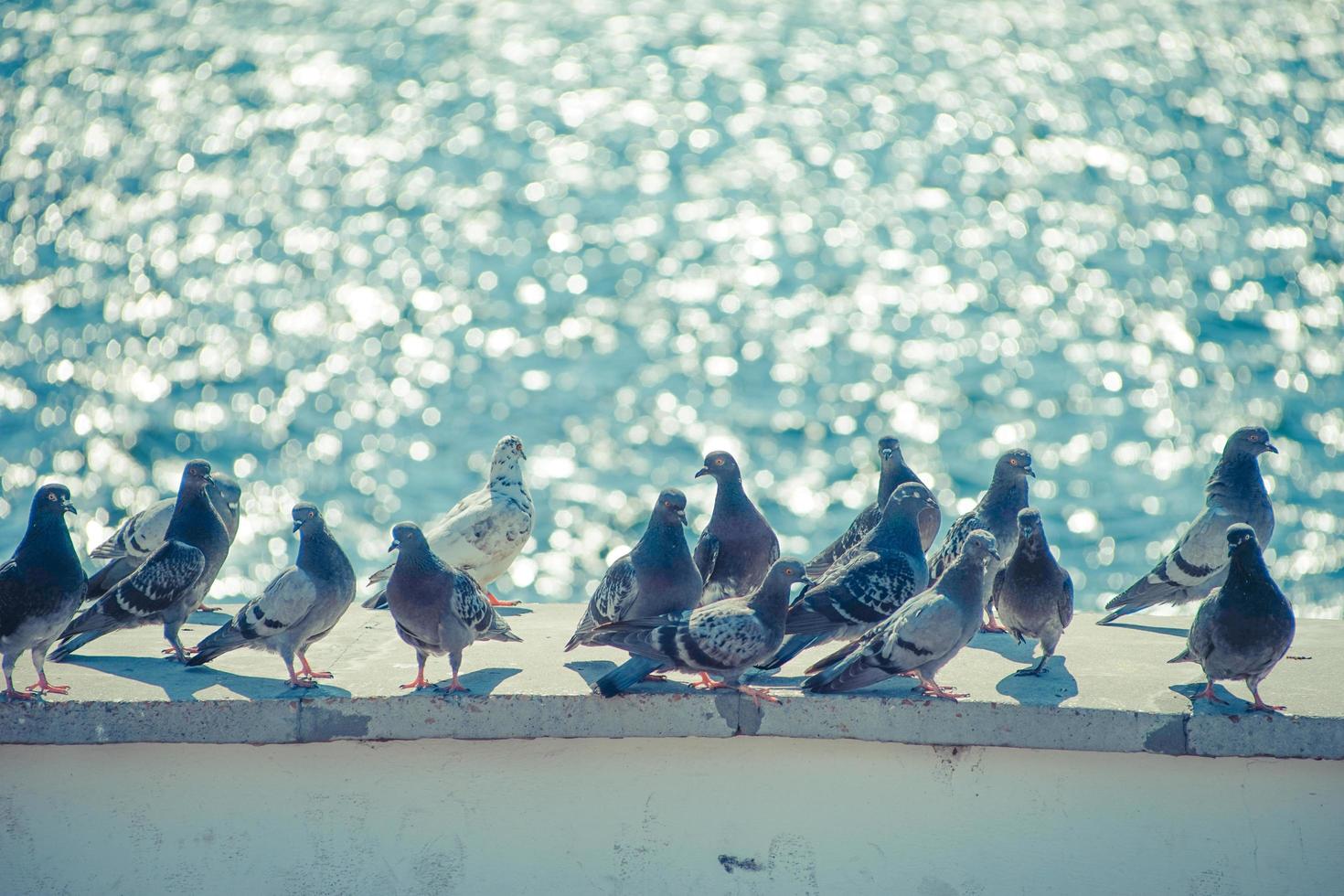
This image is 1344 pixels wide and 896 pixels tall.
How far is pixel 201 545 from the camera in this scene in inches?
350

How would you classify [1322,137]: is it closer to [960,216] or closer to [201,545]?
[960,216]

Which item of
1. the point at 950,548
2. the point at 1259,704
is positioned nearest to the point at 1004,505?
the point at 950,548

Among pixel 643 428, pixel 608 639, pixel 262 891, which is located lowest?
pixel 643 428

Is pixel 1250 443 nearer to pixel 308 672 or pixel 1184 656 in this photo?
pixel 1184 656

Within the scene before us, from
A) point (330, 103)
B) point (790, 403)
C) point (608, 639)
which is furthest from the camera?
point (330, 103)

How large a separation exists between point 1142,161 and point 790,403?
17346 mm

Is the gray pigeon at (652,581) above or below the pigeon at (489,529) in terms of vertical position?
above

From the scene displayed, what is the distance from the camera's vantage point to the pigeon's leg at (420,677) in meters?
7.39

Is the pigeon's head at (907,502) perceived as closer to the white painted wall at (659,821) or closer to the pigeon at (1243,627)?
the pigeon at (1243,627)

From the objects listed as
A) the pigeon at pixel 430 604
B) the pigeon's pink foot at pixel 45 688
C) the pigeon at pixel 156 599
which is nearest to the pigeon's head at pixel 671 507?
the pigeon at pixel 430 604

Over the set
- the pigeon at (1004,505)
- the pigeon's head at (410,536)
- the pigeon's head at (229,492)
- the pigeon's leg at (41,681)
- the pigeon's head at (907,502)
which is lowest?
the pigeon's head at (229,492)

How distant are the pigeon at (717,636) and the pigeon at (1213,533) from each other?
2947mm

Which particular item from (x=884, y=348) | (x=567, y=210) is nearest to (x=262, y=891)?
(x=884, y=348)

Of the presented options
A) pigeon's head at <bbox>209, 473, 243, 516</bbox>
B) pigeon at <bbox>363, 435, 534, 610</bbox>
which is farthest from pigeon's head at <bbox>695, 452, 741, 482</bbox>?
pigeon's head at <bbox>209, 473, 243, 516</bbox>
